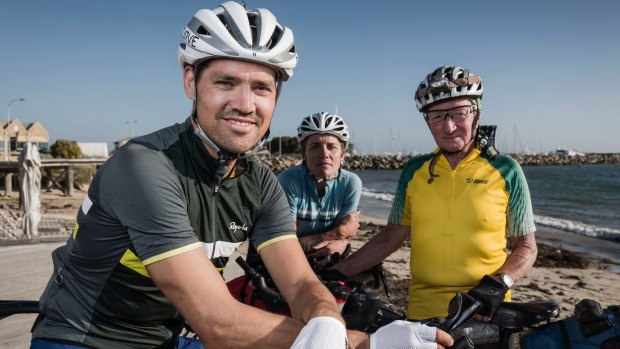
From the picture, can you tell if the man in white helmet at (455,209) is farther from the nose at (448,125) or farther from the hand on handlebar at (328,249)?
the hand on handlebar at (328,249)

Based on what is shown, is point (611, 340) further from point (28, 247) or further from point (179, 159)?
point (28, 247)

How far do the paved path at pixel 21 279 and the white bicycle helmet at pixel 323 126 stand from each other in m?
4.18

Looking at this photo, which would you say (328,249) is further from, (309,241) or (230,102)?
(230,102)

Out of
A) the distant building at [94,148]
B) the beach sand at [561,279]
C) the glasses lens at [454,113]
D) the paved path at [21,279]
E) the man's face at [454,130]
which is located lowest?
the beach sand at [561,279]

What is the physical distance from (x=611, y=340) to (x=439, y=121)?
2.10 m

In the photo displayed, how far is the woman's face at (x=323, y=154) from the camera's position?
206 inches

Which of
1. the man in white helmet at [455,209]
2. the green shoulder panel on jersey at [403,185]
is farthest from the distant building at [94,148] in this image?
the man in white helmet at [455,209]

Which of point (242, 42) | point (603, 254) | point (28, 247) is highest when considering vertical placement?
point (242, 42)

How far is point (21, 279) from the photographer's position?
7578 millimetres

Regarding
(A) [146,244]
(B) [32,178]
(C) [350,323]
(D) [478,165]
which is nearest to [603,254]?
(D) [478,165]

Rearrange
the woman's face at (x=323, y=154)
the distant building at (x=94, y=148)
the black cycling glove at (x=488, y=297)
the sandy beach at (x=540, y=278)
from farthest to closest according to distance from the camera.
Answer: the distant building at (x=94, y=148) < the sandy beach at (x=540, y=278) < the woman's face at (x=323, y=154) < the black cycling glove at (x=488, y=297)

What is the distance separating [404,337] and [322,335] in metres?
0.37

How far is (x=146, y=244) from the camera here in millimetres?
1924

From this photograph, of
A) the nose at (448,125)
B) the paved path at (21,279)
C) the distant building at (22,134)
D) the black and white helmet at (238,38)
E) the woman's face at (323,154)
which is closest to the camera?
the black and white helmet at (238,38)
